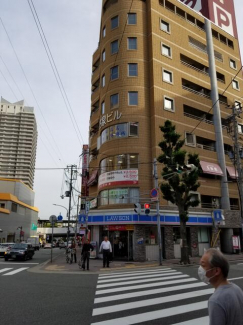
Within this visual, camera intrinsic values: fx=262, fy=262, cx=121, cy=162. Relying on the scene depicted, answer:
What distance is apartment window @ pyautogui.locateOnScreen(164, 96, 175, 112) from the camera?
86.8ft

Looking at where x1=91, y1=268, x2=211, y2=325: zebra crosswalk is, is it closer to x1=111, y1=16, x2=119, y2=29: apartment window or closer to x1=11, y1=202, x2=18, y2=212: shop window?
x1=111, y1=16, x2=119, y2=29: apartment window

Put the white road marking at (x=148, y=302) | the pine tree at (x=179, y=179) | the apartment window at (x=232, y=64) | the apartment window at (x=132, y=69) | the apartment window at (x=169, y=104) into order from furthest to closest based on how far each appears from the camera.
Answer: the apartment window at (x=232, y=64) → the apartment window at (x=169, y=104) → the apartment window at (x=132, y=69) → the pine tree at (x=179, y=179) → the white road marking at (x=148, y=302)

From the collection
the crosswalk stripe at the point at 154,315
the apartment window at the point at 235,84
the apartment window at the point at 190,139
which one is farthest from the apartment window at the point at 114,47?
the crosswalk stripe at the point at 154,315

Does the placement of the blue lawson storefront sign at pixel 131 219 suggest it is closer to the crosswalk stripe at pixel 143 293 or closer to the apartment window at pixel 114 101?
the apartment window at pixel 114 101

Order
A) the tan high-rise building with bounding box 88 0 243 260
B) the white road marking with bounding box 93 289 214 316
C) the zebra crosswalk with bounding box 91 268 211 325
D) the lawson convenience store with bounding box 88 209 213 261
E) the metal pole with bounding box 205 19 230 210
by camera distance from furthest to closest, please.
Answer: the metal pole with bounding box 205 19 230 210
the tan high-rise building with bounding box 88 0 243 260
the lawson convenience store with bounding box 88 209 213 261
the white road marking with bounding box 93 289 214 316
the zebra crosswalk with bounding box 91 268 211 325

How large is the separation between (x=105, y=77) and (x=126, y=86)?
3.48 metres

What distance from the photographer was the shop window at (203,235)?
2539 cm

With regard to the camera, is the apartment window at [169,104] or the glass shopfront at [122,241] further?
the apartment window at [169,104]

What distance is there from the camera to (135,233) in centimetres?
2128

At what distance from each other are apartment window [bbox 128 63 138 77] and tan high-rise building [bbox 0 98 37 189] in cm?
10651

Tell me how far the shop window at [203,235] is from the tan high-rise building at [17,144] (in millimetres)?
109423

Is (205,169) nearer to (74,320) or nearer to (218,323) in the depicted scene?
(74,320)

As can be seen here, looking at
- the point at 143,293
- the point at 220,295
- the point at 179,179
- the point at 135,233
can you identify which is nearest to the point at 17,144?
the point at 135,233

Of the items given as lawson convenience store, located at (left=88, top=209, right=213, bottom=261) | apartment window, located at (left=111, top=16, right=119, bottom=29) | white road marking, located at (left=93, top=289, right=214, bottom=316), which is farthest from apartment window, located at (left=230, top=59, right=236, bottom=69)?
white road marking, located at (left=93, top=289, right=214, bottom=316)
